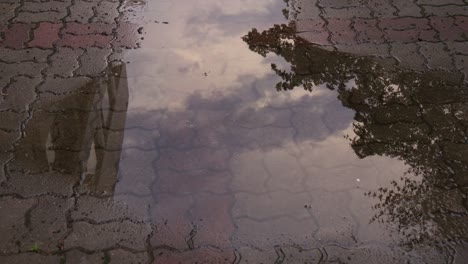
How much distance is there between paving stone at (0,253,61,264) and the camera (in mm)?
2729

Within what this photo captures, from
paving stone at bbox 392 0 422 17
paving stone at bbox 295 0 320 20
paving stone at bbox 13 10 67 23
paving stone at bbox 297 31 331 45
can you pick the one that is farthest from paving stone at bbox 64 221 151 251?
paving stone at bbox 392 0 422 17

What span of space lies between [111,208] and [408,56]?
2.93 metres

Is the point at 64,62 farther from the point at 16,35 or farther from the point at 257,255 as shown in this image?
the point at 257,255

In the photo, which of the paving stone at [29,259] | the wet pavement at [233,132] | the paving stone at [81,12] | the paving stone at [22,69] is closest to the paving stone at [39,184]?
the wet pavement at [233,132]

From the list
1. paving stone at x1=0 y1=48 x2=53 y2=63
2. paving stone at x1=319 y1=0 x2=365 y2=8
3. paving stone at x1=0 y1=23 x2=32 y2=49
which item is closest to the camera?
paving stone at x1=0 y1=48 x2=53 y2=63

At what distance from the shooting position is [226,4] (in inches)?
209

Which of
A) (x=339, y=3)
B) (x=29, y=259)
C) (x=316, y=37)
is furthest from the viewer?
(x=339, y=3)

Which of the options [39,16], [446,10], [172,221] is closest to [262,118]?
[172,221]

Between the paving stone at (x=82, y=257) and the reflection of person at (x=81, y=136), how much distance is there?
506mm

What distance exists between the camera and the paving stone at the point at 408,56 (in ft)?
14.5

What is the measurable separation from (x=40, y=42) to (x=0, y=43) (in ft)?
1.14

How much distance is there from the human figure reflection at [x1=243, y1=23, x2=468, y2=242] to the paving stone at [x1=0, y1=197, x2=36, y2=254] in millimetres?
2068

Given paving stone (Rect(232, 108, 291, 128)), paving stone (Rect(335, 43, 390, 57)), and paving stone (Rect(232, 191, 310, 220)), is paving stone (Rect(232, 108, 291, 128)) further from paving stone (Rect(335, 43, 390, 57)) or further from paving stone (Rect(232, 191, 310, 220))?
paving stone (Rect(335, 43, 390, 57))

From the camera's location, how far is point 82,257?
276cm
